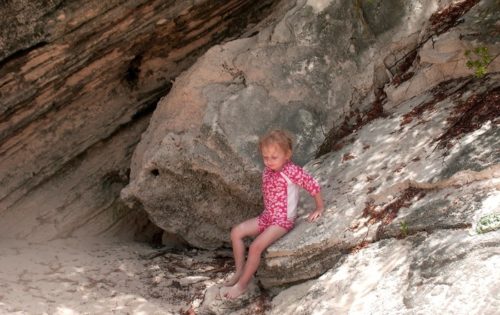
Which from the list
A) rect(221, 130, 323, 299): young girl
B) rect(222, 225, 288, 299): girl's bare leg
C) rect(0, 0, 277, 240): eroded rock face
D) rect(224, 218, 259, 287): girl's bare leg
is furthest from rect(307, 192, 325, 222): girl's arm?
rect(0, 0, 277, 240): eroded rock face

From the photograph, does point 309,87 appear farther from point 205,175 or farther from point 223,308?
point 223,308

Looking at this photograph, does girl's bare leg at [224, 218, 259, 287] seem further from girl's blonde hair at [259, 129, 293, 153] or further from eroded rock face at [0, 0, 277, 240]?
eroded rock face at [0, 0, 277, 240]

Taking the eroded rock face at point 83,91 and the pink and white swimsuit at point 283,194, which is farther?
the eroded rock face at point 83,91

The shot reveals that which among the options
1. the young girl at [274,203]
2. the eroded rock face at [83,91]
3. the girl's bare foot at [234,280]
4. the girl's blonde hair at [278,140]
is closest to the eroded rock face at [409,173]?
the young girl at [274,203]

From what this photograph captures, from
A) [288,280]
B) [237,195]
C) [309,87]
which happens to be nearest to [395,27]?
[309,87]

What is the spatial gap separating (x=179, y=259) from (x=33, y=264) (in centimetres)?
135

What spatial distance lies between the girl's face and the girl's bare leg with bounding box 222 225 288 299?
0.46 m

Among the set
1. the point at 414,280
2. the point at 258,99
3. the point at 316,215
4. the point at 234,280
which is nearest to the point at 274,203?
the point at 316,215

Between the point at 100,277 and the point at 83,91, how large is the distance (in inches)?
80.9

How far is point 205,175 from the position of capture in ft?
18.5

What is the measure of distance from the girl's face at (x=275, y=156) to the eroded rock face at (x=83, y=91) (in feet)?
7.24

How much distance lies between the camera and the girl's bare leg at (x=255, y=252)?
4621 millimetres

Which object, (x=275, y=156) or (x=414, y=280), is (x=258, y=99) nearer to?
(x=275, y=156)

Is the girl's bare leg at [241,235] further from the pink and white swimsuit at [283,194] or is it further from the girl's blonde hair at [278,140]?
the girl's blonde hair at [278,140]
